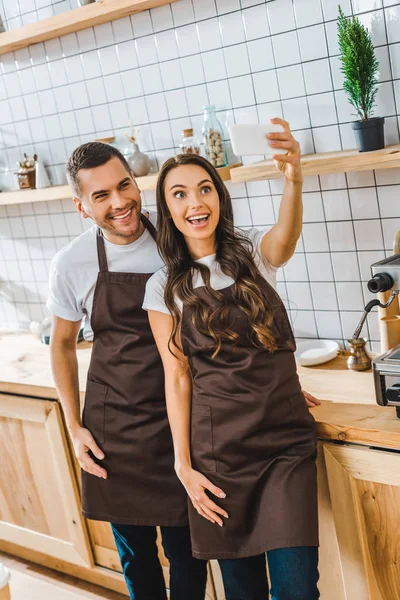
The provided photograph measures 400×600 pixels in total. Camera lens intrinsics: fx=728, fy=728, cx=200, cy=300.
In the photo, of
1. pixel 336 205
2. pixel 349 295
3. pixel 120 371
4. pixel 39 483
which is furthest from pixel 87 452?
pixel 336 205

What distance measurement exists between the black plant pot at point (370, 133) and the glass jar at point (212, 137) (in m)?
0.55

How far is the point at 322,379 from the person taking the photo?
7.45ft

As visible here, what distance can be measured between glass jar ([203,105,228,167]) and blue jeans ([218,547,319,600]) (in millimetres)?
1310

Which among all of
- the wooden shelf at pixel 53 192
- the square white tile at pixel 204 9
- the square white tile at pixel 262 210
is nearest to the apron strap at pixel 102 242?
the wooden shelf at pixel 53 192

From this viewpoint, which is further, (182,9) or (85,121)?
(85,121)

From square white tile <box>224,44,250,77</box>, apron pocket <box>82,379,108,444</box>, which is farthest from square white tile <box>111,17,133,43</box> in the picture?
apron pocket <box>82,379,108,444</box>

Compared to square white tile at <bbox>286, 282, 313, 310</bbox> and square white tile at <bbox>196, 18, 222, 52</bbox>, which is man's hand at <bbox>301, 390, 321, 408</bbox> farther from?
square white tile at <bbox>196, 18, 222, 52</bbox>

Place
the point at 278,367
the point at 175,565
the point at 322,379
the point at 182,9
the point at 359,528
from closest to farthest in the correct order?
the point at 278,367
the point at 359,528
the point at 175,565
the point at 322,379
the point at 182,9

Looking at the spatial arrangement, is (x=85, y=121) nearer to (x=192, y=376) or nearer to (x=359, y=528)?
(x=192, y=376)

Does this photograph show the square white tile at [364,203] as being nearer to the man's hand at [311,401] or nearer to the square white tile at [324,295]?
the square white tile at [324,295]

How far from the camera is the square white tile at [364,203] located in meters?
2.31

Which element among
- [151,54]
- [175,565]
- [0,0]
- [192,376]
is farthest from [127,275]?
[0,0]

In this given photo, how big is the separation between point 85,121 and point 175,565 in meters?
1.74

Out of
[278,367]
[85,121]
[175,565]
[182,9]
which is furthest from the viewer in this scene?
[85,121]
